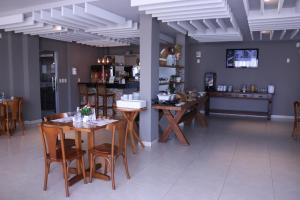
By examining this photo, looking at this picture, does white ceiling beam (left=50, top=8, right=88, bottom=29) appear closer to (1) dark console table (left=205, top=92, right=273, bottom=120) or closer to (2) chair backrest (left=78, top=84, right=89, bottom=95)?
(2) chair backrest (left=78, top=84, right=89, bottom=95)

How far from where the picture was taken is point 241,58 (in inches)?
356

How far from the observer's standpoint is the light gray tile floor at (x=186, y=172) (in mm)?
3164

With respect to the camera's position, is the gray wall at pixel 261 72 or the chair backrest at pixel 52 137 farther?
the gray wall at pixel 261 72

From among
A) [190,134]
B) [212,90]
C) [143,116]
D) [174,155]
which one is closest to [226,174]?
[174,155]

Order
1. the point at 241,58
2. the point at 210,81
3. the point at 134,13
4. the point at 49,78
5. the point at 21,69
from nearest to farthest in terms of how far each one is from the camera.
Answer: the point at 134,13, the point at 21,69, the point at 49,78, the point at 241,58, the point at 210,81

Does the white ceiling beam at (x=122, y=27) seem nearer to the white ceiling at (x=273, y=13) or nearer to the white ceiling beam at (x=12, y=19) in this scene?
the white ceiling beam at (x=12, y=19)

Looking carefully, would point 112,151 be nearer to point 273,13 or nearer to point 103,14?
point 103,14

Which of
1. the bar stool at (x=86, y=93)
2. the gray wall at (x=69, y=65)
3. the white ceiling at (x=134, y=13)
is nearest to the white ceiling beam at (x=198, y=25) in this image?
the white ceiling at (x=134, y=13)

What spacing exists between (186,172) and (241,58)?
6299 millimetres

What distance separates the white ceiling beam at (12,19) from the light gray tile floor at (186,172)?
247 centimetres

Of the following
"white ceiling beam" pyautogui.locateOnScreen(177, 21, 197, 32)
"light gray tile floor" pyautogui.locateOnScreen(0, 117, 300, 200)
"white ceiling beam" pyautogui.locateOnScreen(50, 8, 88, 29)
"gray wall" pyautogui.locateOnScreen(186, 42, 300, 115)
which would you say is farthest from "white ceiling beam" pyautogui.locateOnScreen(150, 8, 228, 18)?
"gray wall" pyautogui.locateOnScreen(186, 42, 300, 115)

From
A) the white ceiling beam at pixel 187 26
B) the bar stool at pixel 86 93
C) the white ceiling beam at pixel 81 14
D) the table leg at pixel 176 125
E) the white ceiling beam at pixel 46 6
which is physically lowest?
the table leg at pixel 176 125

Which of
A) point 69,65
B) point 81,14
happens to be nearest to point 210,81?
point 69,65

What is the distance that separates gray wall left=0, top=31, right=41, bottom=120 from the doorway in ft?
3.27
